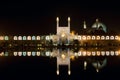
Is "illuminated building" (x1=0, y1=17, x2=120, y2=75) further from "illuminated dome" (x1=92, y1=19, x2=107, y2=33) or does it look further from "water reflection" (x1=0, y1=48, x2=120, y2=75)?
"water reflection" (x1=0, y1=48, x2=120, y2=75)

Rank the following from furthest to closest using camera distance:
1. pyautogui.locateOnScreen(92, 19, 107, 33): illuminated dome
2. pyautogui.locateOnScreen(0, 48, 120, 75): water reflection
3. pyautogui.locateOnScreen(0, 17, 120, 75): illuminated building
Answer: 1. pyautogui.locateOnScreen(92, 19, 107, 33): illuminated dome
2. pyautogui.locateOnScreen(0, 17, 120, 75): illuminated building
3. pyautogui.locateOnScreen(0, 48, 120, 75): water reflection

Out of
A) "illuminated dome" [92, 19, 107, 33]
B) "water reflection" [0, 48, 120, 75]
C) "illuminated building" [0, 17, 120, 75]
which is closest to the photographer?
"water reflection" [0, 48, 120, 75]

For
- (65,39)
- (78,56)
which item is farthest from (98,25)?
(78,56)

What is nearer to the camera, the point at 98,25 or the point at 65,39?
the point at 65,39

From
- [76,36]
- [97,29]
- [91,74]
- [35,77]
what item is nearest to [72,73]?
[91,74]

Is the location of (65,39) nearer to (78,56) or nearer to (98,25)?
(98,25)

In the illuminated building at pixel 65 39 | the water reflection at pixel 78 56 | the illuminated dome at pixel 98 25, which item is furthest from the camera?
the illuminated dome at pixel 98 25

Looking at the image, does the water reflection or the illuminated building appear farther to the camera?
the illuminated building

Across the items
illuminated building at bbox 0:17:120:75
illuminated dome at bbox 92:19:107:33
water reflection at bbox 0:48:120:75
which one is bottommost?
water reflection at bbox 0:48:120:75

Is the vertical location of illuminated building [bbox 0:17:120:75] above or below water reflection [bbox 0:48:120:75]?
above

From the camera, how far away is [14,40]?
4981 centimetres

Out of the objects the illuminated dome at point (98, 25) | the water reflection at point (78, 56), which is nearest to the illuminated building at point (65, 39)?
the illuminated dome at point (98, 25)

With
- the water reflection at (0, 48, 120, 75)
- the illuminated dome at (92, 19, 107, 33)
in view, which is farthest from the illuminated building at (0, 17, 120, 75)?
the water reflection at (0, 48, 120, 75)

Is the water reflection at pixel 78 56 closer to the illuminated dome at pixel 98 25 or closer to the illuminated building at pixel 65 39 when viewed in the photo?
the illuminated building at pixel 65 39
